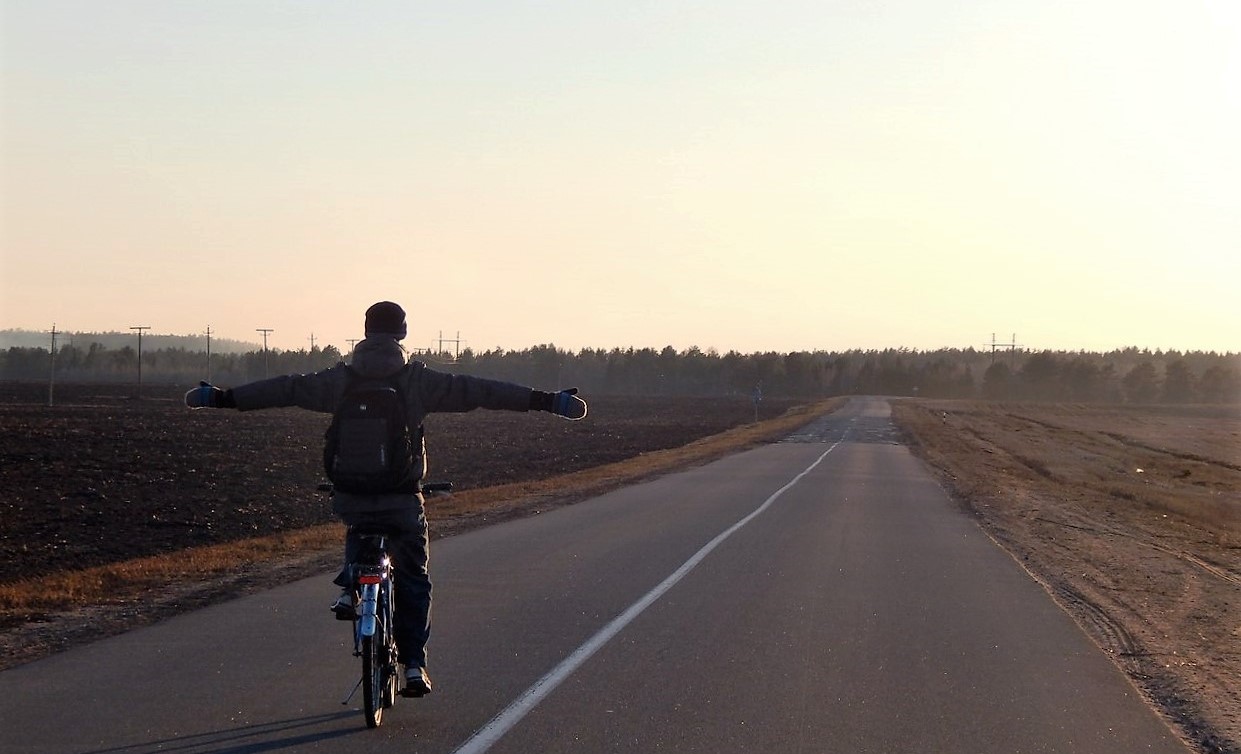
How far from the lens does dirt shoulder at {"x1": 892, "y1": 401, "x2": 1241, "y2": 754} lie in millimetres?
9102

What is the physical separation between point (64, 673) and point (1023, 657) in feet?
21.6

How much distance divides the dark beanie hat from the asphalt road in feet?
7.04

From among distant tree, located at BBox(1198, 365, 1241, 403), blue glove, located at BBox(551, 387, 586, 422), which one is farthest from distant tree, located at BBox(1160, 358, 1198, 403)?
blue glove, located at BBox(551, 387, 586, 422)

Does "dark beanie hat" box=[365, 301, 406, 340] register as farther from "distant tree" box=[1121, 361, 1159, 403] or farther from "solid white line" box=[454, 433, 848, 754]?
"distant tree" box=[1121, 361, 1159, 403]

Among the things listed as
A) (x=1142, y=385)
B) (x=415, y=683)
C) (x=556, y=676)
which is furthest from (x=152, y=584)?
(x=1142, y=385)

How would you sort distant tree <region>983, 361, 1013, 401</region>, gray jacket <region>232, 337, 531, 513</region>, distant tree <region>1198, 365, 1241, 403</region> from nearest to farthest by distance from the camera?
gray jacket <region>232, 337, 531, 513</region>, distant tree <region>1198, 365, 1241, 403</region>, distant tree <region>983, 361, 1013, 401</region>

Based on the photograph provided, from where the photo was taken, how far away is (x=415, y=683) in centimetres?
718

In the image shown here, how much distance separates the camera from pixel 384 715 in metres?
7.25

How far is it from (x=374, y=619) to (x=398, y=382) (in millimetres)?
1301

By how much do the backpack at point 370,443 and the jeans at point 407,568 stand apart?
18 centimetres

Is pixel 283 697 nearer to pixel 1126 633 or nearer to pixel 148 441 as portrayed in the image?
pixel 1126 633

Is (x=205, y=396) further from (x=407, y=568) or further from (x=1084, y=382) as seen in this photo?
(x=1084, y=382)

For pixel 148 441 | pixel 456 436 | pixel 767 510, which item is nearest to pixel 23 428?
pixel 148 441

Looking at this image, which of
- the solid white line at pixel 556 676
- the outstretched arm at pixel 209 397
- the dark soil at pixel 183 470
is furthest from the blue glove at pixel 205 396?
the dark soil at pixel 183 470
